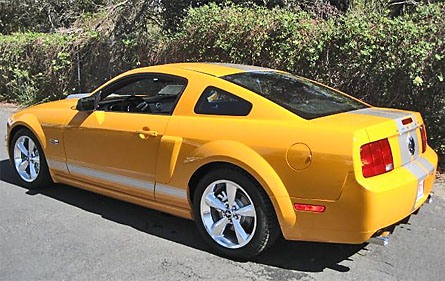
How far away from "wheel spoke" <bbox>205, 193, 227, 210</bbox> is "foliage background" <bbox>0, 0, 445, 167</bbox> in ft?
11.9

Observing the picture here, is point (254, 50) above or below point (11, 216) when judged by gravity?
above

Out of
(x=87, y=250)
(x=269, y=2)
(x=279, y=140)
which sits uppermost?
(x=269, y=2)

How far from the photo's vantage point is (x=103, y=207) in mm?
5156

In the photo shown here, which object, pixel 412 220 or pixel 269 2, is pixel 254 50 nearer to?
pixel 269 2

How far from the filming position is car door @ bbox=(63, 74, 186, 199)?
435 centimetres

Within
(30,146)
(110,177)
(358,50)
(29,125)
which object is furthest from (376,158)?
(30,146)

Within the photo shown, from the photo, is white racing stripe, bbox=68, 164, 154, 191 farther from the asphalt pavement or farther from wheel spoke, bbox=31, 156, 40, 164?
wheel spoke, bbox=31, 156, 40, 164

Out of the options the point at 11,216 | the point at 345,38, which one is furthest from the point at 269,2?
the point at 11,216

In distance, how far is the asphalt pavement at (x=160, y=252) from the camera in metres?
3.65

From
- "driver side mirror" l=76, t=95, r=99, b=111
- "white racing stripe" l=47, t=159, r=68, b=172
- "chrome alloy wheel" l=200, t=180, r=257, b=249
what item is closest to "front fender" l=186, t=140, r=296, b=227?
"chrome alloy wheel" l=200, t=180, r=257, b=249

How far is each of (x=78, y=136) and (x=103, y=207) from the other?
0.81m

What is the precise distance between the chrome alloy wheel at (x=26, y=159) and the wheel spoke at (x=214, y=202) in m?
2.64

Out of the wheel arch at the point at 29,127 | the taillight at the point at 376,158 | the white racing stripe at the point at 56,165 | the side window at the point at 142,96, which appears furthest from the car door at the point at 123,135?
the taillight at the point at 376,158

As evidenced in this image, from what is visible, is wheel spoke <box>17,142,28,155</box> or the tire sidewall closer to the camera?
the tire sidewall
